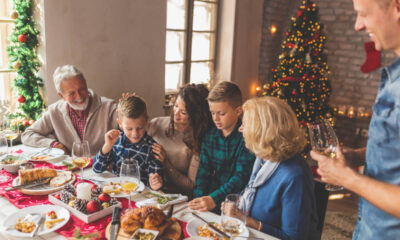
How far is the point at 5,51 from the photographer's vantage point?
309 centimetres

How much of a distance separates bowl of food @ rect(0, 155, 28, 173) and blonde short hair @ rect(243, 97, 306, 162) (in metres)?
1.38

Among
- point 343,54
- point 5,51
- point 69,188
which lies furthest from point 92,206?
point 343,54

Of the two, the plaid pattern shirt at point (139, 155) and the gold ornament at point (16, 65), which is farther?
the gold ornament at point (16, 65)

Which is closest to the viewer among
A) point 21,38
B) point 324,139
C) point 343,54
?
point 324,139

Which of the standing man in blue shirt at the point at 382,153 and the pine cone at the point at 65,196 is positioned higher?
the standing man in blue shirt at the point at 382,153

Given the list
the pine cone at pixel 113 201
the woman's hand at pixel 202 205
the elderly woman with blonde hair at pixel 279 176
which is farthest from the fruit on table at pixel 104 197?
the elderly woman with blonde hair at pixel 279 176

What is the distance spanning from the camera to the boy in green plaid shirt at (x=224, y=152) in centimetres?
196

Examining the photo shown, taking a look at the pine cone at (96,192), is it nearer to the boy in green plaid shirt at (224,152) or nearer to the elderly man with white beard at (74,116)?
the boy in green plaid shirt at (224,152)

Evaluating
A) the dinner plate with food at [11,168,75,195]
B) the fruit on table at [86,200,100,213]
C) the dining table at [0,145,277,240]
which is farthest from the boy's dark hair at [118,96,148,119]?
the fruit on table at [86,200,100,213]

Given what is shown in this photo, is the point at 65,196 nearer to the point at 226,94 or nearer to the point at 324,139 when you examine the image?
the point at 226,94

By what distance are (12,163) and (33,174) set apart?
31cm

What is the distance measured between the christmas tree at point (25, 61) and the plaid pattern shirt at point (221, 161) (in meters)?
1.76

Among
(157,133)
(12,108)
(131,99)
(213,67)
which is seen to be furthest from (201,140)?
(213,67)

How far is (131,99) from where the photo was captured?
6.91 ft
